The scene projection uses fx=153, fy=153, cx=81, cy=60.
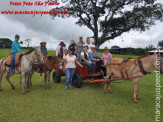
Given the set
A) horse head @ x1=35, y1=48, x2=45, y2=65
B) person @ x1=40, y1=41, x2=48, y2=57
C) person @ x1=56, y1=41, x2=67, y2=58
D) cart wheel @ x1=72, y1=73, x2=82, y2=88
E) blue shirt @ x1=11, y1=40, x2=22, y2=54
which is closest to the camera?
horse head @ x1=35, y1=48, x2=45, y2=65

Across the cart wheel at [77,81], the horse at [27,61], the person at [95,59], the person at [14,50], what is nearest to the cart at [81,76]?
the cart wheel at [77,81]

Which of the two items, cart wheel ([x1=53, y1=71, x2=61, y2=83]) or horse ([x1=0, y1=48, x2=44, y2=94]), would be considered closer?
horse ([x1=0, y1=48, x2=44, y2=94])

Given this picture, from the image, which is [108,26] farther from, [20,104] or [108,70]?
[20,104]

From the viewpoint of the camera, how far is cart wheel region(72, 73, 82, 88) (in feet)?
25.5

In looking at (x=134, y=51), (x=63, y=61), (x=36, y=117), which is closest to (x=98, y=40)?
(x=134, y=51)

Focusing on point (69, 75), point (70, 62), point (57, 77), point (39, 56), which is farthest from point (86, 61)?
point (57, 77)

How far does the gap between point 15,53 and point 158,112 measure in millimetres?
6432

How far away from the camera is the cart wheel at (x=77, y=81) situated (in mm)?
7777

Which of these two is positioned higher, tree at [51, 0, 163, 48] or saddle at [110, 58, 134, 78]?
tree at [51, 0, 163, 48]

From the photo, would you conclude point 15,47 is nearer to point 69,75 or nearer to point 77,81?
point 69,75

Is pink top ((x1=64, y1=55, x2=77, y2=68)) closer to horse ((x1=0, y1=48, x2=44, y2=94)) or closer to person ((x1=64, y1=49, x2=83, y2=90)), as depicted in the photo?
person ((x1=64, y1=49, x2=83, y2=90))

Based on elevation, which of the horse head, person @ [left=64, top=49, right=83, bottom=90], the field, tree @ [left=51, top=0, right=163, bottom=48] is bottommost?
the field

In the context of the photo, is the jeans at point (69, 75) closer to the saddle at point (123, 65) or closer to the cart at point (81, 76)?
the cart at point (81, 76)

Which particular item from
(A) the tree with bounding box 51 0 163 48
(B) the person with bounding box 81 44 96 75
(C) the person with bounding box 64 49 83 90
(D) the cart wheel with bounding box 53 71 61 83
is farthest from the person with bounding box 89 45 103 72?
(A) the tree with bounding box 51 0 163 48
